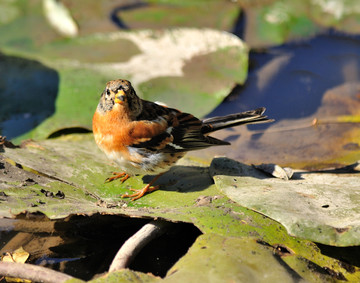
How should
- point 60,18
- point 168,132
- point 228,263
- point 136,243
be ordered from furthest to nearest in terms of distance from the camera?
point 60,18, point 168,132, point 136,243, point 228,263

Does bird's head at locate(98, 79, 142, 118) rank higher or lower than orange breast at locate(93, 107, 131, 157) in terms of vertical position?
higher

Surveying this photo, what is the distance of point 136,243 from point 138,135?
1.41 metres

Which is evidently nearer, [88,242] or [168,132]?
[88,242]

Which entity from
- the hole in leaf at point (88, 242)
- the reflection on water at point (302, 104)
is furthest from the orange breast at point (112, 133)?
the reflection on water at point (302, 104)

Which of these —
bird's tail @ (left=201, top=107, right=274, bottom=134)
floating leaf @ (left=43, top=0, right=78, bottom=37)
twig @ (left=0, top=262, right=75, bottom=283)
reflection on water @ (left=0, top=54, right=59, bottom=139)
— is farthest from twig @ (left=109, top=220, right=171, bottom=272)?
floating leaf @ (left=43, top=0, right=78, bottom=37)

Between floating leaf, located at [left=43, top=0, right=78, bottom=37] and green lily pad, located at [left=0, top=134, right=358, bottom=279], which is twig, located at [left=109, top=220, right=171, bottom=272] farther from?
floating leaf, located at [left=43, top=0, right=78, bottom=37]

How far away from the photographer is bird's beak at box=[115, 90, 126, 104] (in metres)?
4.18

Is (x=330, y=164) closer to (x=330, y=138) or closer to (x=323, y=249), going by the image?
(x=330, y=138)

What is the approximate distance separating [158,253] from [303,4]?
561 cm

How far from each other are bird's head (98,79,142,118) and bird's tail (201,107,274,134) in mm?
769

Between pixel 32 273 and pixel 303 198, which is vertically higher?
pixel 32 273

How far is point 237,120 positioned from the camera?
4.64 m

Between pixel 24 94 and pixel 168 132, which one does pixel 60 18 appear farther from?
pixel 168 132

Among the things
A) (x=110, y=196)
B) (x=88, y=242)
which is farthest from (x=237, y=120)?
(x=88, y=242)
